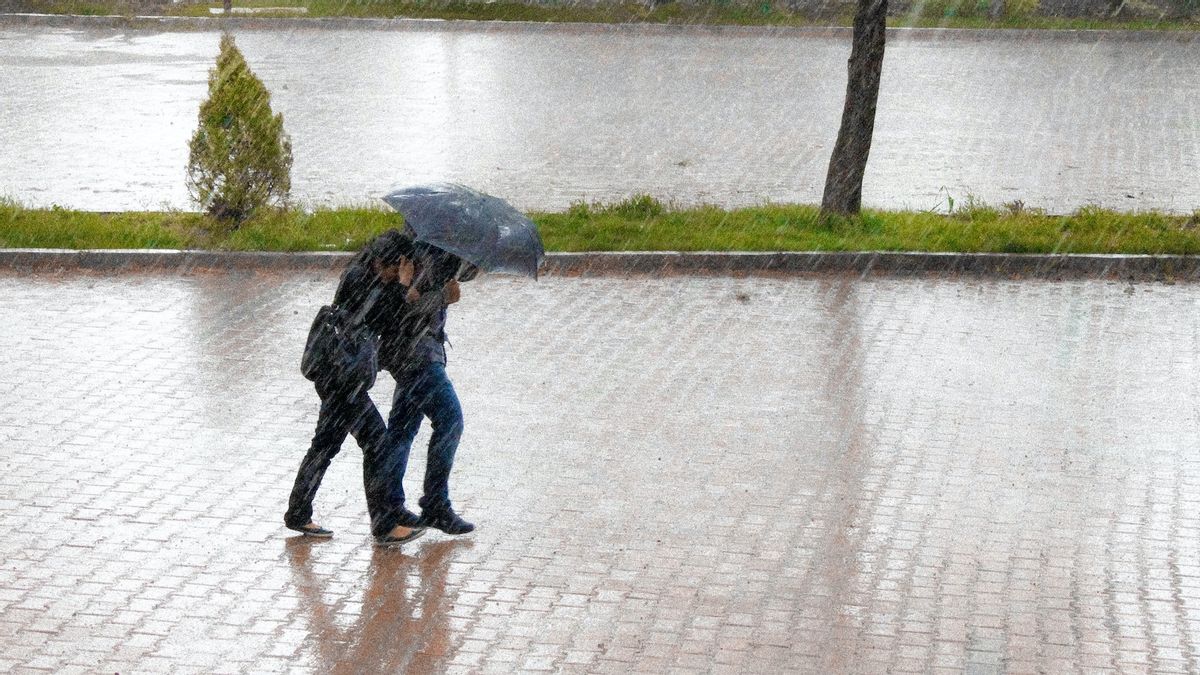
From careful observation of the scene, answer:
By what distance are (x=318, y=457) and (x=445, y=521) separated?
632 millimetres

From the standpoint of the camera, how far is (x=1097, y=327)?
1104cm

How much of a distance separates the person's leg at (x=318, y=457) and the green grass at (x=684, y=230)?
5387 millimetres

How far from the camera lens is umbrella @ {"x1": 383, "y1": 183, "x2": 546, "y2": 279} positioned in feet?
22.0

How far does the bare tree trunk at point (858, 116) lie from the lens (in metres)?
13.6

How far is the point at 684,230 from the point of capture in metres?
13.2

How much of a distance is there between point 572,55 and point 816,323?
52.4 ft

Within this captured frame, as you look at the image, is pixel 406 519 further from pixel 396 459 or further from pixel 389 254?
pixel 389 254

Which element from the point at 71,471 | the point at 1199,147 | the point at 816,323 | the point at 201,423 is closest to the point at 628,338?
the point at 816,323

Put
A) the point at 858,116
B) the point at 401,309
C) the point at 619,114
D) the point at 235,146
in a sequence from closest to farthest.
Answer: the point at 401,309
the point at 235,146
the point at 858,116
the point at 619,114

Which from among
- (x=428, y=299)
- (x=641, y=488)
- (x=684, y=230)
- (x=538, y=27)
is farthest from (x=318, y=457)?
(x=538, y=27)

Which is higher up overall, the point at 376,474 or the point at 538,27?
the point at 376,474

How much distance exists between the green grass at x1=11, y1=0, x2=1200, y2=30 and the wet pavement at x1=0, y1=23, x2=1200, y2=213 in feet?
3.22

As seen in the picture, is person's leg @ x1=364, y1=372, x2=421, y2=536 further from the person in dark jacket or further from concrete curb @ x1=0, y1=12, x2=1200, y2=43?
concrete curb @ x1=0, y1=12, x2=1200, y2=43

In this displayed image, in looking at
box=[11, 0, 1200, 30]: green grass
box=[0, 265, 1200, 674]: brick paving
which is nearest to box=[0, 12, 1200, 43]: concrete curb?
box=[11, 0, 1200, 30]: green grass
